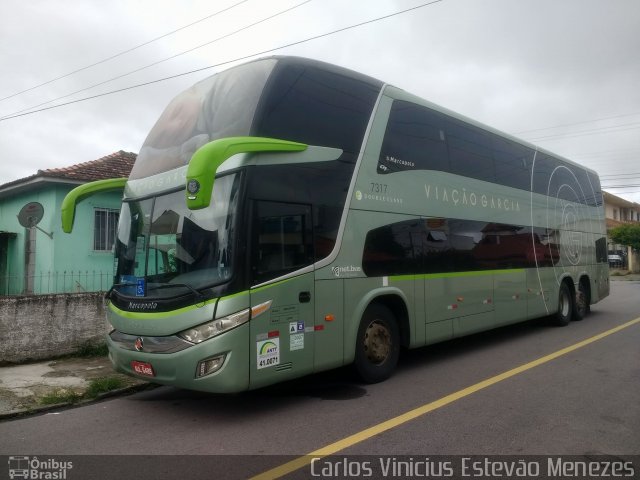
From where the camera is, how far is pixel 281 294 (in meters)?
5.52

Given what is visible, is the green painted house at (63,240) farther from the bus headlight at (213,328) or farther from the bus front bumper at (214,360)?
the bus headlight at (213,328)

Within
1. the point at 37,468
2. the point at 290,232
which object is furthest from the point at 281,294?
the point at 37,468

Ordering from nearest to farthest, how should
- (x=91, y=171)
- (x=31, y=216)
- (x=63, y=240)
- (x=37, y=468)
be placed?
(x=37, y=468) → (x=31, y=216) → (x=63, y=240) → (x=91, y=171)

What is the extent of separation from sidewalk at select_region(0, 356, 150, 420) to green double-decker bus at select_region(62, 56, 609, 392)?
95cm

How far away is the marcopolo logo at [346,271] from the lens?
20.2ft

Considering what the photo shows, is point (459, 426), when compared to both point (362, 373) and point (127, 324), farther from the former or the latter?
point (127, 324)

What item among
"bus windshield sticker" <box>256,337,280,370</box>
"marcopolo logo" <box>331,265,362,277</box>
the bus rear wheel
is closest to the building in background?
the bus rear wheel

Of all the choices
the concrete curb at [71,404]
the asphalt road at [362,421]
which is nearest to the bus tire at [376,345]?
the asphalt road at [362,421]

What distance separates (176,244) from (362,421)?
275 cm

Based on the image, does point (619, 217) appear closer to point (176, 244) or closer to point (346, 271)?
point (346, 271)

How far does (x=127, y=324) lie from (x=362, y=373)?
2974mm

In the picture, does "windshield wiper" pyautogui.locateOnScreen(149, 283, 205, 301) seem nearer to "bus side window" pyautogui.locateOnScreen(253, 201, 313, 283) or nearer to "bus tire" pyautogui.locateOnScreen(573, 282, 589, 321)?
"bus side window" pyautogui.locateOnScreen(253, 201, 313, 283)

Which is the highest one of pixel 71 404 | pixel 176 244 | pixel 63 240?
pixel 63 240

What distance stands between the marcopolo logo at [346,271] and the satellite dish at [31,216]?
6.41 meters
